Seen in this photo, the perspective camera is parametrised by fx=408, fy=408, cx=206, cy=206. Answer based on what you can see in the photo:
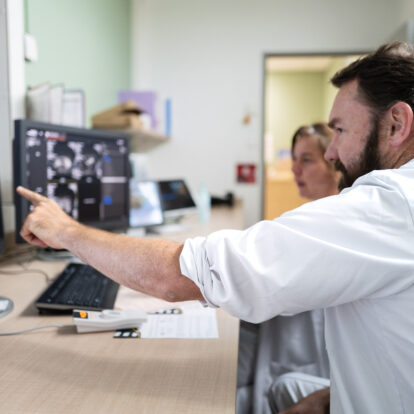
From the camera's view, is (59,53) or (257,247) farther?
(59,53)

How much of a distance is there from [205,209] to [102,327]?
5.37 ft

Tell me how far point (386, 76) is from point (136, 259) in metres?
0.61

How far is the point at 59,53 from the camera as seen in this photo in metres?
2.04

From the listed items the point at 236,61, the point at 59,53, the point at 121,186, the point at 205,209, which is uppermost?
the point at 236,61

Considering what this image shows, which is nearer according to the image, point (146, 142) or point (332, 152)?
point (332, 152)

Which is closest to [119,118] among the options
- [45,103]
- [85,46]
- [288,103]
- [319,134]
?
[85,46]

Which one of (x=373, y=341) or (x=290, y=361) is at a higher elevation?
(x=373, y=341)

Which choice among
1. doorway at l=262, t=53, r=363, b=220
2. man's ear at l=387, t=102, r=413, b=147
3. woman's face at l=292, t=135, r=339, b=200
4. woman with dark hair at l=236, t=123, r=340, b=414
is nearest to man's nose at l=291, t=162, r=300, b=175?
woman's face at l=292, t=135, r=339, b=200

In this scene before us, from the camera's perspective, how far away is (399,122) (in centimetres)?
80

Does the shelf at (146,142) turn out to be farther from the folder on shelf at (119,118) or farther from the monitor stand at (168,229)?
the monitor stand at (168,229)

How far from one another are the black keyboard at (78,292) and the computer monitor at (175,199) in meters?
1.04

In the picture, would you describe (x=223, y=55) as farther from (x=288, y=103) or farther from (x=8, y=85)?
(x=288, y=103)

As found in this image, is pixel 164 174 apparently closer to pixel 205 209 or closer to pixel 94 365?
pixel 205 209

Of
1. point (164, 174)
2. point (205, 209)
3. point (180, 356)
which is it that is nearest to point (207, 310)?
point (180, 356)
